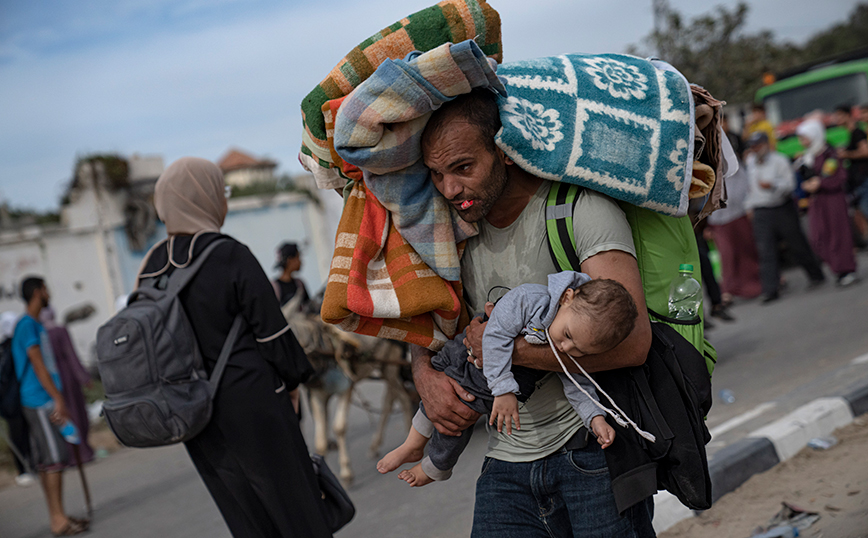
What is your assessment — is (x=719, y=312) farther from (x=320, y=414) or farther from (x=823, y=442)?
(x=320, y=414)

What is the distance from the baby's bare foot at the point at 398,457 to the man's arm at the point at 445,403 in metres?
0.17

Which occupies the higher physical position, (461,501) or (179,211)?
(179,211)

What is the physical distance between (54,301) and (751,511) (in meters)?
12.9

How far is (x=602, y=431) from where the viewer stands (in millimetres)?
1848

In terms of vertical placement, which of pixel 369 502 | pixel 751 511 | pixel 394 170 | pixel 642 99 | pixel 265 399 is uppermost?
pixel 642 99

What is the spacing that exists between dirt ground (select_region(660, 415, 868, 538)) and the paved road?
496 mm

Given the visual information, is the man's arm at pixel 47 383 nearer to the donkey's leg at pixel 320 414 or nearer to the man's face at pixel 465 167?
the donkey's leg at pixel 320 414

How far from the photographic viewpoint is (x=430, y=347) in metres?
2.09

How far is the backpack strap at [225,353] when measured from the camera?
3.04 m

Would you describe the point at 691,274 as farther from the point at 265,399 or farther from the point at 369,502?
the point at 369,502

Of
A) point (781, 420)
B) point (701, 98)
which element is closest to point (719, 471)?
point (781, 420)

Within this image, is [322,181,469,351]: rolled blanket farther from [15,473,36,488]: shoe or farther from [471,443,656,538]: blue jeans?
[15,473,36,488]: shoe

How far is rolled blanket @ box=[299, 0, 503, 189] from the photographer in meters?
1.84

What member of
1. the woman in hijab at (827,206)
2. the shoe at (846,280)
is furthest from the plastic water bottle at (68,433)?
the shoe at (846,280)
